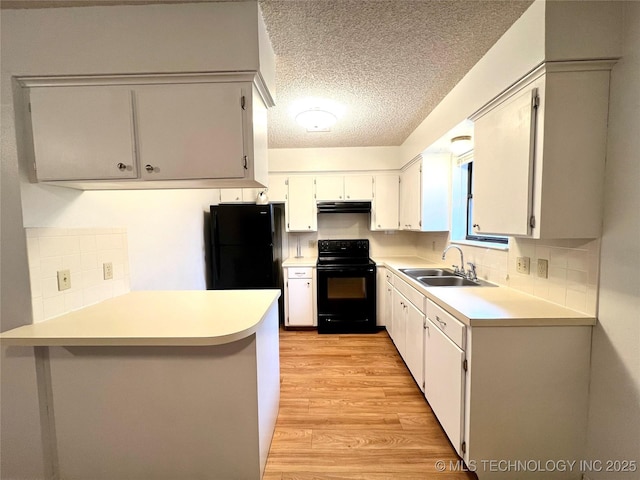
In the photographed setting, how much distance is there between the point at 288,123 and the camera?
254 cm

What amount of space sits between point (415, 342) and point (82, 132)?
2532mm

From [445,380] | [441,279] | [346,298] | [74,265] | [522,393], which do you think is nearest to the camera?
[522,393]

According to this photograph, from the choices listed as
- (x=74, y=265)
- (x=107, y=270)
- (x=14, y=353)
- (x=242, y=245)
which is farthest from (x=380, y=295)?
(x=14, y=353)

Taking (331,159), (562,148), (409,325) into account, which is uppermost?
(331,159)

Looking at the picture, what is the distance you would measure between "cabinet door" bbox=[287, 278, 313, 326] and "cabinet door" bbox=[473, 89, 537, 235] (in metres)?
2.10

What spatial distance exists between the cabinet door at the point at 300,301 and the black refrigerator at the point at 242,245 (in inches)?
→ 15.7

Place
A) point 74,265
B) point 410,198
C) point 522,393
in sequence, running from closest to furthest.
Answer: point 522,393, point 74,265, point 410,198

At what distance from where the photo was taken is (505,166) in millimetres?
1436

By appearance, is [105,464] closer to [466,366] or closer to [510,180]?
[466,366]

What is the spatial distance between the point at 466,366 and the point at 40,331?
2062mm

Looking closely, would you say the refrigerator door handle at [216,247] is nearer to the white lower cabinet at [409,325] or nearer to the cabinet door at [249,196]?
the cabinet door at [249,196]

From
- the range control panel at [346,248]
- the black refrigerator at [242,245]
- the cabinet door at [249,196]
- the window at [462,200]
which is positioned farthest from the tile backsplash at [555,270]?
the cabinet door at [249,196]

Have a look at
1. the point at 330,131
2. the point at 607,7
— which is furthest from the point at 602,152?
the point at 330,131

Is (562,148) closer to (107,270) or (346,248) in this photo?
(346,248)
